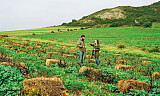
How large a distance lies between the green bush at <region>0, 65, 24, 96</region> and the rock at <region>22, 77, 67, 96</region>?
A: 356mm

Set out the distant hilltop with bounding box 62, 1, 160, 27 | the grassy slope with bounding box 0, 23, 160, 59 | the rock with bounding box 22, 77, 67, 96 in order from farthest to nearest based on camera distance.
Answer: the distant hilltop with bounding box 62, 1, 160, 27, the grassy slope with bounding box 0, 23, 160, 59, the rock with bounding box 22, 77, 67, 96

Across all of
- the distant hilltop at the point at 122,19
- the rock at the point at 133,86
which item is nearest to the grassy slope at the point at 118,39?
the rock at the point at 133,86

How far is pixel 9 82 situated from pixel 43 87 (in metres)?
1.67

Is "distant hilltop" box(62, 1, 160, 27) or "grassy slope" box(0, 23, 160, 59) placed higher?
"distant hilltop" box(62, 1, 160, 27)

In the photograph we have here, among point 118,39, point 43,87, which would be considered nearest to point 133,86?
point 43,87

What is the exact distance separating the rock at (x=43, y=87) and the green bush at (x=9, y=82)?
14.0 inches

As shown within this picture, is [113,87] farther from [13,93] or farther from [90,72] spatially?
[13,93]

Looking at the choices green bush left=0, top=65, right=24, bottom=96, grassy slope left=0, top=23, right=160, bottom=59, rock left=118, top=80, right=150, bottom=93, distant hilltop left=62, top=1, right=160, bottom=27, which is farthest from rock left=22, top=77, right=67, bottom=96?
distant hilltop left=62, top=1, right=160, bottom=27

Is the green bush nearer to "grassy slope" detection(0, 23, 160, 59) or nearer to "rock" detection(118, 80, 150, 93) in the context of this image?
"rock" detection(118, 80, 150, 93)

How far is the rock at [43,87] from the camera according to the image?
4.78 m

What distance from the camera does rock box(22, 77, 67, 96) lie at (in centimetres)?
478

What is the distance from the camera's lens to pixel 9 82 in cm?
543

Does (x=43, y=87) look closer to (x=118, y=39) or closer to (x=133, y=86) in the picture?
(x=133, y=86)

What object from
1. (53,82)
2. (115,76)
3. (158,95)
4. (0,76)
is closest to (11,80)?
(0,76)
